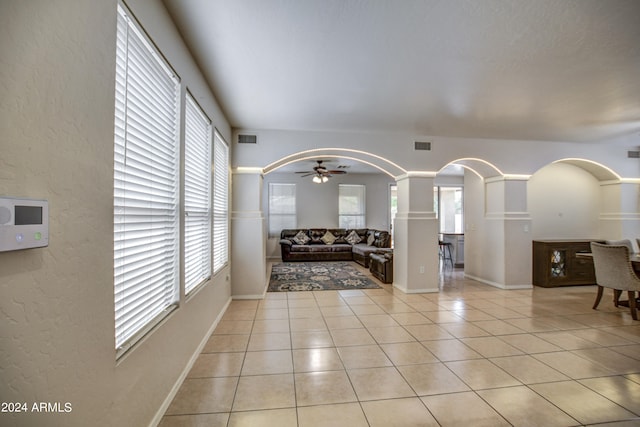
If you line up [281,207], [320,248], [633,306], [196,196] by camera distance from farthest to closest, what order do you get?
[281,207]
[320,248]
[633,306]
[196,196]

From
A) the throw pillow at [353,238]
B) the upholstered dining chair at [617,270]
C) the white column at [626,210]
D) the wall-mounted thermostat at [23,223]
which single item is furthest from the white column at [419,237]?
the wall-mounted thermostat at [23,223]

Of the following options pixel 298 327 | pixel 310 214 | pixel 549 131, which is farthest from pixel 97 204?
pixel 310 214

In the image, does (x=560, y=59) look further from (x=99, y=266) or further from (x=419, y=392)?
(x=99, y=266)

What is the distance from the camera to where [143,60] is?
170 centimetres

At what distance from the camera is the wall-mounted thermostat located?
0.78 metres

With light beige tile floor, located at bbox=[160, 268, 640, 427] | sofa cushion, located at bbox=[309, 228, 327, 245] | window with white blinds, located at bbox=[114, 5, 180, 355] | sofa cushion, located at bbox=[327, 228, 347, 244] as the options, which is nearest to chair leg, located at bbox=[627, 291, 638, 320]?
light beige tile floor, located at bbox=[160, 268, 640, 427]

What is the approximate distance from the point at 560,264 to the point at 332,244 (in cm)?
544

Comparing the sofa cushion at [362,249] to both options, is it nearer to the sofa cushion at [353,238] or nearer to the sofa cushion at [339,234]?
the sofa cushion at [353,238]

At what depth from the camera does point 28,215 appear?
0.87 meters

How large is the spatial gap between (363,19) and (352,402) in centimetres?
279

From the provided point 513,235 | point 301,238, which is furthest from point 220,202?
point 513,235

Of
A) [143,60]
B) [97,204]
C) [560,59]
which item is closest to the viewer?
[97,204]

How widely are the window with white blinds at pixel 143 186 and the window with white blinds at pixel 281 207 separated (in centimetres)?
695

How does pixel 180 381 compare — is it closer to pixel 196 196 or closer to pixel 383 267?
pixel 196 196
